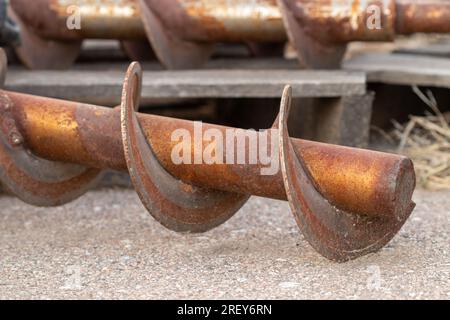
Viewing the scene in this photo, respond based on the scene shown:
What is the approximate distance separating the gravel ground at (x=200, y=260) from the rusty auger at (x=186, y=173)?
94mm

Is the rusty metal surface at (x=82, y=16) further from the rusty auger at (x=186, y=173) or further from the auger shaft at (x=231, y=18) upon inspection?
the rusty auger at (x=186, y=173)

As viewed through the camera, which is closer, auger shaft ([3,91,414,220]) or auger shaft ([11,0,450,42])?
auger shaft ([3,91,414,220])

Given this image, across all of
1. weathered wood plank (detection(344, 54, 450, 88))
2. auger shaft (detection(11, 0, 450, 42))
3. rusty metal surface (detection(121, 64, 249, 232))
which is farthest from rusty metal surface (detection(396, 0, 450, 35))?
rusty metal surface (detection(121, 64, 249, 232))

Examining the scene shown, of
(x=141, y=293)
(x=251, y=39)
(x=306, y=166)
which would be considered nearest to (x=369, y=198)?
(x=306, y=166)

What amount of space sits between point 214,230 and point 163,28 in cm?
106

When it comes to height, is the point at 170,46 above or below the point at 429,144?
above

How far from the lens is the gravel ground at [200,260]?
2.23m

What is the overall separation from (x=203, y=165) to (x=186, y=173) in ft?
0.22

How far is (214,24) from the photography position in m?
3.52

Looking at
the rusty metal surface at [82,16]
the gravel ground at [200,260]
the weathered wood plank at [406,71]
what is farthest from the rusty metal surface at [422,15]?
the rusty metal surface at [82,16]

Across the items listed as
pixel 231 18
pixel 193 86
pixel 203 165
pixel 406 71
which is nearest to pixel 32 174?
pixel 203 165

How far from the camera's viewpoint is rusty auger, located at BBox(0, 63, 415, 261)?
89.5 inches

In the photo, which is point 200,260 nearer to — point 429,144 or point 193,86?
point 193,86
